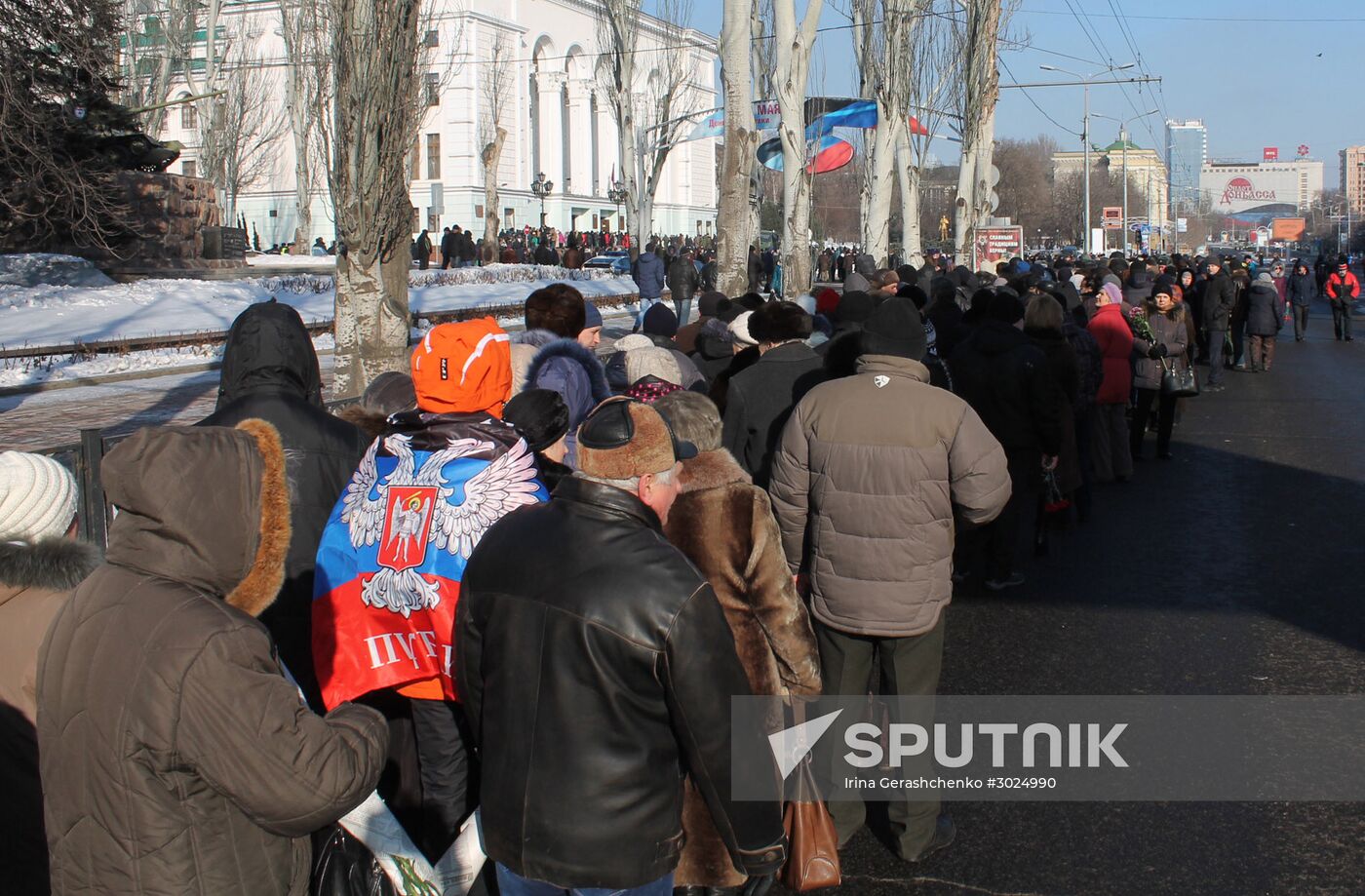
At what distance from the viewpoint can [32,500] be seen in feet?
10.3

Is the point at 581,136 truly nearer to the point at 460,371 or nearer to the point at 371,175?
the point at 371,175

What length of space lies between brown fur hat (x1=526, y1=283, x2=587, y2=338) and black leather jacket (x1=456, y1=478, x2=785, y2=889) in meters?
3.78

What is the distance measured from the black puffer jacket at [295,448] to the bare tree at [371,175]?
4.24m

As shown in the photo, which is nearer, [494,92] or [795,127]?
[795,127]

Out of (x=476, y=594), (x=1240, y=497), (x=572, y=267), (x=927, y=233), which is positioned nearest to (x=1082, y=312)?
(x=1240, y=497)

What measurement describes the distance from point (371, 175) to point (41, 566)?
6.30m

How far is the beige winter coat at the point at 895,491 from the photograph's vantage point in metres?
4.32

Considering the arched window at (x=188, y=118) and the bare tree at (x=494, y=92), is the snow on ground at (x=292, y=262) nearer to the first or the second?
the bare tree at (x=494, y=92)

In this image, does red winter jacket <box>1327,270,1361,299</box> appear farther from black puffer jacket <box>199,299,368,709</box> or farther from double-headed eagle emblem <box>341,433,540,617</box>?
double-headed eagle emblem <box>341,433,540,617</box>

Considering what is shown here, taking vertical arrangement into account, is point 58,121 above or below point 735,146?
above

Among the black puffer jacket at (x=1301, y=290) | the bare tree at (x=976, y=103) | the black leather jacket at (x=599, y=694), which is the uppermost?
the bare tree at (x=976, y=103)

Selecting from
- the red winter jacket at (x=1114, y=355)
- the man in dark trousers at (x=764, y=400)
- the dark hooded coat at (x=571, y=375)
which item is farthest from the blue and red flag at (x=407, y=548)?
the red winter jacket at (x=1114, y=355)

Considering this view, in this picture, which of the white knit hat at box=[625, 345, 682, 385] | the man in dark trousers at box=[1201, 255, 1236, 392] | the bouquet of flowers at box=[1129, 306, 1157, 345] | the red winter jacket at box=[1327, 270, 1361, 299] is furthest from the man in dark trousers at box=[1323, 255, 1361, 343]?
the white knit hat at box=[625, 345, 682, 385]

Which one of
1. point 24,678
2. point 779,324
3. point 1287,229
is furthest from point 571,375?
point 1287,229
